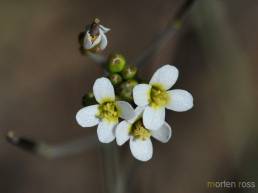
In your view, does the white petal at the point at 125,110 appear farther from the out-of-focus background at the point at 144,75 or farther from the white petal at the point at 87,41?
the out-of-focus background at the point at 144,75

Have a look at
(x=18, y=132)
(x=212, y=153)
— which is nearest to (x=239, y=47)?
(x=212, y=153)

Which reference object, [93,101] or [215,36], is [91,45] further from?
[215,36]

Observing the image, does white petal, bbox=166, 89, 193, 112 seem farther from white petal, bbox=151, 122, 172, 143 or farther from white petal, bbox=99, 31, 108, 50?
white petal, bbox=99, 31, 108, 50

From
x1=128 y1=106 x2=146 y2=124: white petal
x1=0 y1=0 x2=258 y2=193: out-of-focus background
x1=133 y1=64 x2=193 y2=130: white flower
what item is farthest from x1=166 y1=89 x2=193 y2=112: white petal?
x1=0 y1=0 x2=258 y2=193: out-of-focus background

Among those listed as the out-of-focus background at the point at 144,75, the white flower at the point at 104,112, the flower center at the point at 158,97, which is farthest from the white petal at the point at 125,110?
the out-of-focus background at the point at 144,75

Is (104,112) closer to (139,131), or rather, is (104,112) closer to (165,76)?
(139,131)

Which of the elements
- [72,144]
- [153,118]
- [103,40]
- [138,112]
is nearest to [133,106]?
[138,112]
